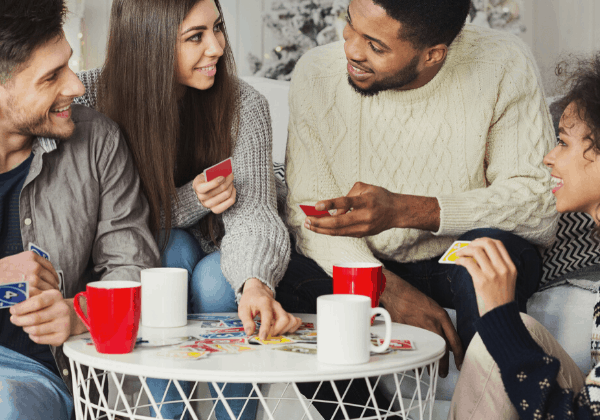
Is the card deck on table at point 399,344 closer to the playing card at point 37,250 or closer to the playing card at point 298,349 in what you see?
the playing card at point 298,349

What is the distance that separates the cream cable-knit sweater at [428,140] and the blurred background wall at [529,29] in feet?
5.26

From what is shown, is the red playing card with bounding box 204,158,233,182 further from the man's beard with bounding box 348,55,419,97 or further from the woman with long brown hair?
the man's beard with bounding box 348,55,419,97

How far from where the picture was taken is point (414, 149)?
194cm

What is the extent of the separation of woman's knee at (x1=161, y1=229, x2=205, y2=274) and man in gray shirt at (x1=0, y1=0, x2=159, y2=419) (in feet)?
0.45

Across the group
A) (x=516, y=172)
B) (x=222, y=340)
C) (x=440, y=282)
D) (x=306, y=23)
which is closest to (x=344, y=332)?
(x=222, y=340)

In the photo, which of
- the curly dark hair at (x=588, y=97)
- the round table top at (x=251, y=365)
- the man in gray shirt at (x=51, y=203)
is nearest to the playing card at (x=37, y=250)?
the man in gray shirt at (x=51, y=203)

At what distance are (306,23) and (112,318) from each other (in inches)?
106

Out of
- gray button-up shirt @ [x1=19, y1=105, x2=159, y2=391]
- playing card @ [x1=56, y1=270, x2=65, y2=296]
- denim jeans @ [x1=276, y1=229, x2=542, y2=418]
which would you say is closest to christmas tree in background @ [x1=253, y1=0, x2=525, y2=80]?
denim jeans @ [x1=276, y1=229, x2=542, y2=418]

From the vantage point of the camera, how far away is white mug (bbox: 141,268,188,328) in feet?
3.96

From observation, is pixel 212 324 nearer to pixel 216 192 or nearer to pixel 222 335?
pixel 222 335

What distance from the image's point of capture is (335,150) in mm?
2000

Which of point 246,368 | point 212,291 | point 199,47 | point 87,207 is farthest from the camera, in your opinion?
point 199,47

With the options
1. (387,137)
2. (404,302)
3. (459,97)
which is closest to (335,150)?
(387,137)

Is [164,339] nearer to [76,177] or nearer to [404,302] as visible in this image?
[76,177]
